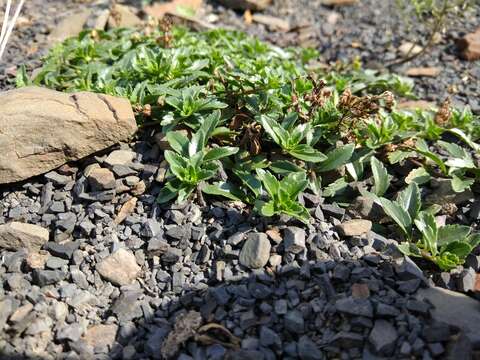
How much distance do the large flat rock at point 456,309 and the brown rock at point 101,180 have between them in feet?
4.99

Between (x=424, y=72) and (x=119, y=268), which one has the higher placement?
(x=424, y=72)

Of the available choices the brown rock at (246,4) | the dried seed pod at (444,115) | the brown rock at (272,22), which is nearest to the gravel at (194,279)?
the dried seed pod at (444,115)

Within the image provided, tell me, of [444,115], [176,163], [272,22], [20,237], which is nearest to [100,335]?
[20,237]

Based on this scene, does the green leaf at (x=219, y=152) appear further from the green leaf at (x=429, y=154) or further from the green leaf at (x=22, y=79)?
the green leaf at (x=22, y=79)

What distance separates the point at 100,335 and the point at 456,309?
A: 143 cm

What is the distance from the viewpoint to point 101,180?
9.19 ft

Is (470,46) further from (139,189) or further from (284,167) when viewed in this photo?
(139,189)

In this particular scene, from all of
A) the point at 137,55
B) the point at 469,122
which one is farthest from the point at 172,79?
the point at 469,122

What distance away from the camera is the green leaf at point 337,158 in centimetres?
289

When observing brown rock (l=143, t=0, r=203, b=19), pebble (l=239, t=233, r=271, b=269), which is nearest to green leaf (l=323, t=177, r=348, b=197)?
pebble (l=239, t=233, r=271, b=269)

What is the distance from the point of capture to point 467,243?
8.36 feet

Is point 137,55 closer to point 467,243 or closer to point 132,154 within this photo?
point 132,154

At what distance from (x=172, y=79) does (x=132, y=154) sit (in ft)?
1.93

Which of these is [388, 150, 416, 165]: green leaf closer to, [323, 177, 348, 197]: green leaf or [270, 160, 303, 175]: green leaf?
[323, 177, 348, 197]: green leaf
